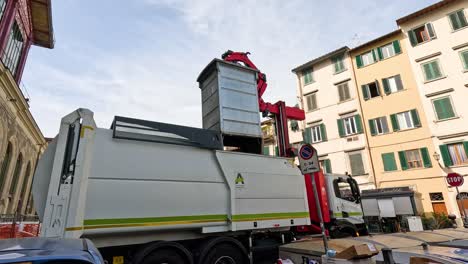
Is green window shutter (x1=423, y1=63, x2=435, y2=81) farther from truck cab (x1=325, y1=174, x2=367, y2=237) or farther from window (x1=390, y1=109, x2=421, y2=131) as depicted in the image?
truck cab (x1=325, y1=174, x2=367, y2=237)

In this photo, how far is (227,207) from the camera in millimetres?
5520

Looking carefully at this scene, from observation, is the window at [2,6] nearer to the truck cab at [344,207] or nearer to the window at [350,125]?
the truck cab at [344,207]

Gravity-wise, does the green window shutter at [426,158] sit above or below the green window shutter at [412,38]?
below

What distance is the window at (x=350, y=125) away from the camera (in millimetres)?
20656

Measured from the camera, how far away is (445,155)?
16609mm

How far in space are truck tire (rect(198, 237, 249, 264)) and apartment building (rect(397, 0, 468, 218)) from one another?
Answer: 54.8ft

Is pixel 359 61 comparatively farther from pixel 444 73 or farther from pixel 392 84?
pixel 444 73

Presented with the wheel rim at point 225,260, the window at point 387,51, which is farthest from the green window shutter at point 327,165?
the wheel rim at point 225,260

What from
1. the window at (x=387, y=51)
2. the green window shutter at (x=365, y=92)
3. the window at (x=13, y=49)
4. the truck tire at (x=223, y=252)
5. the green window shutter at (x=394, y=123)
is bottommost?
the truck tire at (x=223, y=252)

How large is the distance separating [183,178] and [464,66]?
20695 millimetres

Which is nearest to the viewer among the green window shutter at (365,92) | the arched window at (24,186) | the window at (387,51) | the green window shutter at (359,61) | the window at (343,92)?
the window at (387,51)

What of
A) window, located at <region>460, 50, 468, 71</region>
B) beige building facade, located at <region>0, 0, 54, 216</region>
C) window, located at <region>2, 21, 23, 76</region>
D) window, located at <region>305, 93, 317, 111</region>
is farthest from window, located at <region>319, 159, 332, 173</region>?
window, located at <region>2, 21, 23, 76</region>

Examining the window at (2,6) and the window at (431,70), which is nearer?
the window at (2,6)

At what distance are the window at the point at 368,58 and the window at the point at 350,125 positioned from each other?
4.65m
